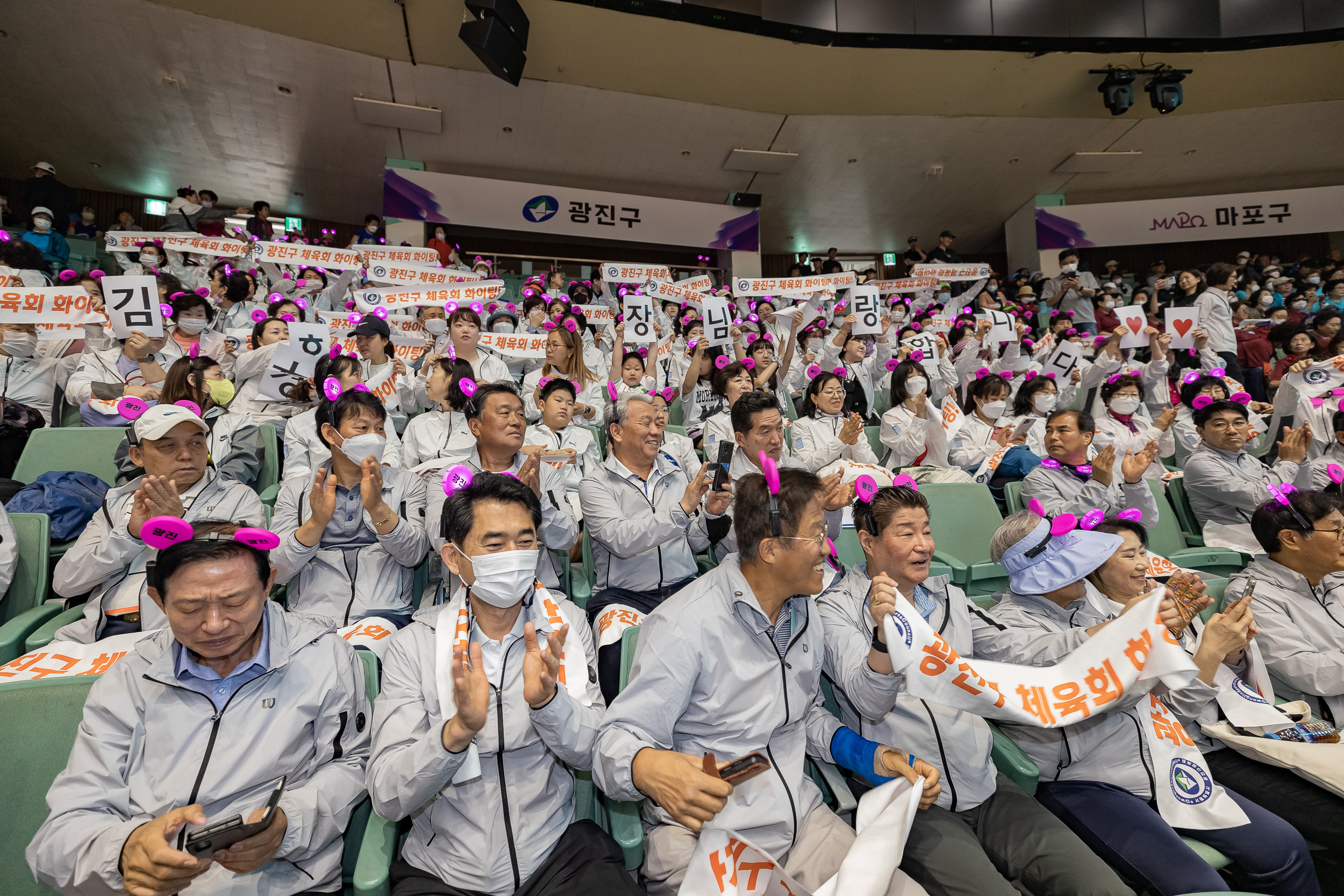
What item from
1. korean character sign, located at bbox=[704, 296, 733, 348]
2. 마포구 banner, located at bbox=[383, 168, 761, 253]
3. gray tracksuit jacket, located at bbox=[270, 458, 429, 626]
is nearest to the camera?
gray tracksuit jacket, located at bbox=[270, 458, 429, 626]

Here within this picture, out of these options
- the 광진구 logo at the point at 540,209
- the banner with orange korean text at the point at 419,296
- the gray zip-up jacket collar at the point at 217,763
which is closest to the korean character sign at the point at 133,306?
the banner with orange korean text at the point at 419,296

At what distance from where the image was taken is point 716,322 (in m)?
5.25

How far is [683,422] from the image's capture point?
5703 millimetres

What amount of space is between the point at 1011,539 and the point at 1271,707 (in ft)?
3.02

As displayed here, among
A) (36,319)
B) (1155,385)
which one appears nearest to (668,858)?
(36,319)

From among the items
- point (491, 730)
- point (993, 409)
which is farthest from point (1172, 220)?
point (491, 730)

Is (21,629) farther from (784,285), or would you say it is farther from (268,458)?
(784,285)

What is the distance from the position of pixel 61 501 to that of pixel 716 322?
4.05 metres

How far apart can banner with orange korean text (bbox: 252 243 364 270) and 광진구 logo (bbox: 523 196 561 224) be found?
19.3 ft

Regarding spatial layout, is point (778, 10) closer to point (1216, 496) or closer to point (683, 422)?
point (683, 422)

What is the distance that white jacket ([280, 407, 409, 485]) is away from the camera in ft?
11.6

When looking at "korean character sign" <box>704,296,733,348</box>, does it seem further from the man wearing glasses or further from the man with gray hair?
the man wearing glasses

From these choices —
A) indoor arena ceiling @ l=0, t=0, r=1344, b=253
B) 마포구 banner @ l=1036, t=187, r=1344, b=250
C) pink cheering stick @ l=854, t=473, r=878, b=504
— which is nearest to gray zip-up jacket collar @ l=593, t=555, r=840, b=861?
pink cheering stick @ l=854, t=473, r=878, b=504

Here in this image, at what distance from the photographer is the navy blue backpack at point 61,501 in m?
2.66
